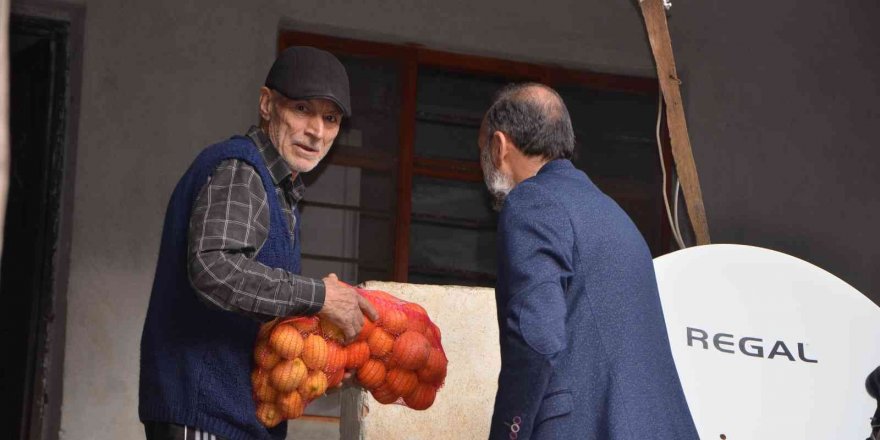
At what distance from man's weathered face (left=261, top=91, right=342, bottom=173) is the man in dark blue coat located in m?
0.44

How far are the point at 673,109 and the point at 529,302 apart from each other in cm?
182

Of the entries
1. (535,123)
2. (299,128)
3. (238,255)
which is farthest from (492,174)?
(238,255)

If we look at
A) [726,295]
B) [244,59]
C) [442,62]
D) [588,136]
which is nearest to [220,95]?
[244,59]

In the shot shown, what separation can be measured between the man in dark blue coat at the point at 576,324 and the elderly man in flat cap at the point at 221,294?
399mm

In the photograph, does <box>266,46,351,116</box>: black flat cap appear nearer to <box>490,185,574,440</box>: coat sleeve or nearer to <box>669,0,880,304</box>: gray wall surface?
<box>490,185,574,440</box>: coat sleeve

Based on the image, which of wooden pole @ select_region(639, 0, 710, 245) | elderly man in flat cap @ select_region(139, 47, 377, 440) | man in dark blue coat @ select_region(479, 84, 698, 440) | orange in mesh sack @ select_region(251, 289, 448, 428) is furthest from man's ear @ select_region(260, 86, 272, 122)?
wooden pole @ select_region(639, 0, 710, 245)

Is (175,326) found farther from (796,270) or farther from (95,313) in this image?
(95,313)

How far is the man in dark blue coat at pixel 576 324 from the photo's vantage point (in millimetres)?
2826

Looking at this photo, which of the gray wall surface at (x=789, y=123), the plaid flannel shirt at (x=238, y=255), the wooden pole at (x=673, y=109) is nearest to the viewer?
the plaid flannel shirt at (x=238, y=255)

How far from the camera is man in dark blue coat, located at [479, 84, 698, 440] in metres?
2.83

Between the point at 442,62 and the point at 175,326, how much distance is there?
3190 mm

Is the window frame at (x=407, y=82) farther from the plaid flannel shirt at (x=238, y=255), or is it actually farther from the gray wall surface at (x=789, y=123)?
the plaid flannel shirt at (x=238, y=255)

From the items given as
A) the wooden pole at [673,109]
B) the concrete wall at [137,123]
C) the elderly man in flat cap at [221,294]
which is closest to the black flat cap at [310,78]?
the elderly man in flat cap at [221,294]

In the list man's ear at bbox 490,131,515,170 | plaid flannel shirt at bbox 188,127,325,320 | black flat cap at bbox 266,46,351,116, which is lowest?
plaid flannel shirt at bbox 188,127,325,320
